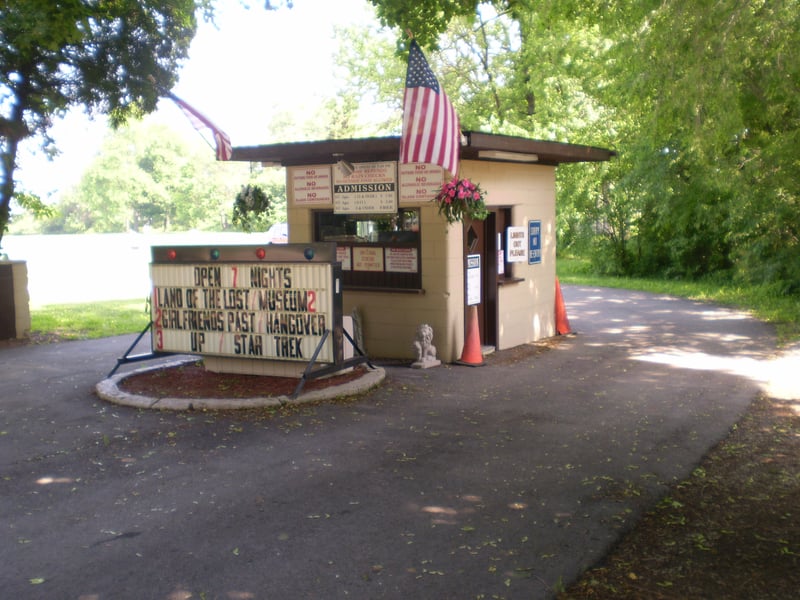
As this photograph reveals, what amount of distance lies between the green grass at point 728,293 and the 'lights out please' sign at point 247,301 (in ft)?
27.0

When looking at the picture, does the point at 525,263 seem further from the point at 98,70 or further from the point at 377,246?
the point at 98,70

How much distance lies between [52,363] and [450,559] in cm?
918

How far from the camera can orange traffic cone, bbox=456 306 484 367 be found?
11.4 meters

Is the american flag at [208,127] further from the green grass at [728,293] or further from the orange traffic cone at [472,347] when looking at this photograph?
the green grass at [728,293]

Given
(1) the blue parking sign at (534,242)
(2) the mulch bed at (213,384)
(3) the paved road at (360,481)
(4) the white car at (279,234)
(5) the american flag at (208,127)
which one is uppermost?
(5) the american flag at (208,127)

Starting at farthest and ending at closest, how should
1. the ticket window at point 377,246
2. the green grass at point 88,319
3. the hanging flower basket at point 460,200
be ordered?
the green grass at point 88,319, the ticket window at point 377,246, the hanging flower basket at point 460,200

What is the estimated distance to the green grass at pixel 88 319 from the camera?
15336mm

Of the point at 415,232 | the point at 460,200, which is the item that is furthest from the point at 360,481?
the point at 415,232

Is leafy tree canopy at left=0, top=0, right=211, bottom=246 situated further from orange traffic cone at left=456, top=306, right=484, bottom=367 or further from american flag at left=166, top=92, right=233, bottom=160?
orange traffic cone at left=456, top=306, right=484, bottom=367

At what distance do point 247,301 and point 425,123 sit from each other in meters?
3.16

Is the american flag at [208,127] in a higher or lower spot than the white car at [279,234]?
higher

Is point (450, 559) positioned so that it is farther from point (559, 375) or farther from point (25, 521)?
point (559, 375)

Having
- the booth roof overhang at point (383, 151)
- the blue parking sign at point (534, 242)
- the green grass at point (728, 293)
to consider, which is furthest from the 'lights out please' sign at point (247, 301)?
the green grass at point (728, 293)

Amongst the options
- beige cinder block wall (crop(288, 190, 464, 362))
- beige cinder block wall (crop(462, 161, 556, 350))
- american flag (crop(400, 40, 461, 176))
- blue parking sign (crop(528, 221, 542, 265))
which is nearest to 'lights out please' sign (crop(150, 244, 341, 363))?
american flag (crop(400, 40, 461, 176))
